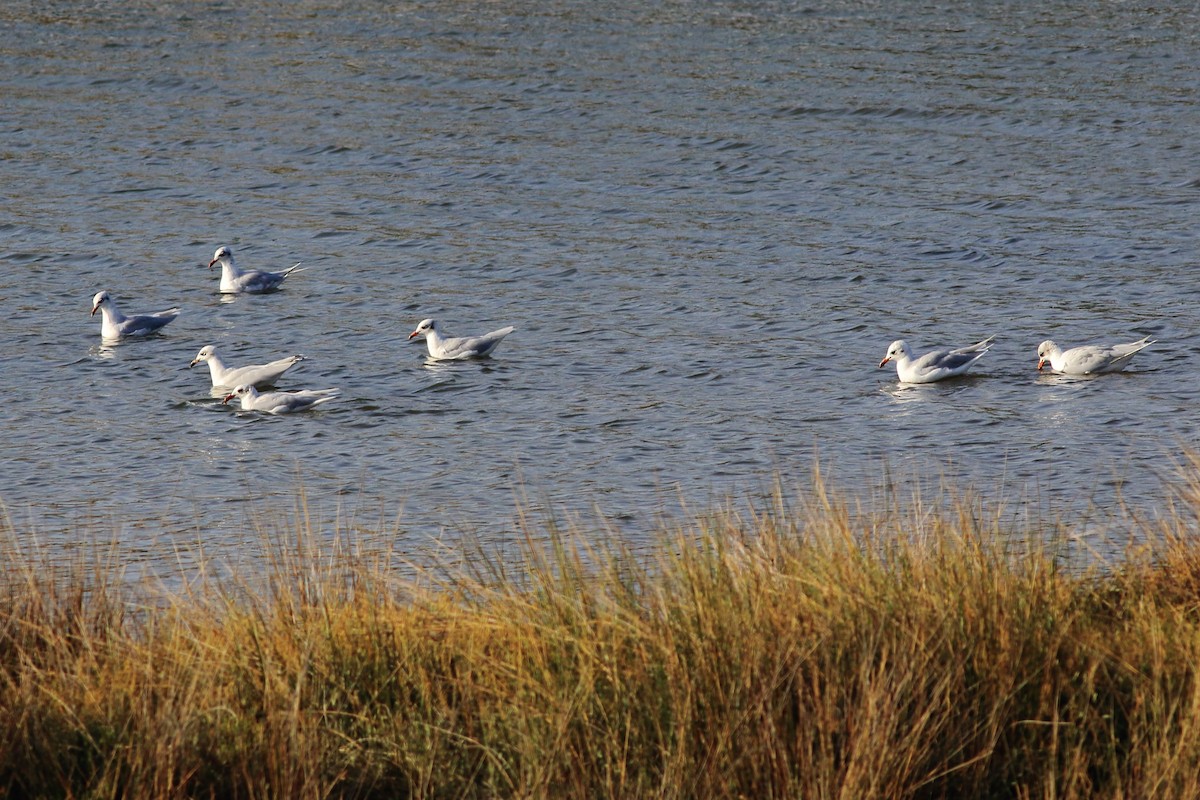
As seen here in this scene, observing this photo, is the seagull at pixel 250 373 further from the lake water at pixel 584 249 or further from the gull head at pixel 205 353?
the lake water at pixel 584 249

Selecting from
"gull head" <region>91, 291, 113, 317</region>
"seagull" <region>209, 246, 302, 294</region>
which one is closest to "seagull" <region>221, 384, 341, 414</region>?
"gull head" <region>91, 291, 113, 317</region>

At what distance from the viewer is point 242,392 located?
1561 cm

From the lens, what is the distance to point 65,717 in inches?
253

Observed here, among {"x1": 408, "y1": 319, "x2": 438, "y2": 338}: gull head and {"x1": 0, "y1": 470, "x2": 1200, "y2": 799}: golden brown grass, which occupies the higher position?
{"x1": 0, "y1": 470, "x2": 1200, "y2": 799}: golden brown grass

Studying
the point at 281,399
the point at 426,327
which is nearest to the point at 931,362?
the point at 426,327

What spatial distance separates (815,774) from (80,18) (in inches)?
1317

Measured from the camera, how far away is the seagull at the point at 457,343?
16641 millimetres

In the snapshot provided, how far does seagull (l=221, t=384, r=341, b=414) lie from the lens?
15234mm

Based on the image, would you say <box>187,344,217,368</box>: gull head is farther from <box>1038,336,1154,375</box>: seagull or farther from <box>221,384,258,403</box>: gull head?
<box>1038,336,1154,375</box>: seagull

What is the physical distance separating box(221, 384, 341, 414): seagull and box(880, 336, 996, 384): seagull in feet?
17.6

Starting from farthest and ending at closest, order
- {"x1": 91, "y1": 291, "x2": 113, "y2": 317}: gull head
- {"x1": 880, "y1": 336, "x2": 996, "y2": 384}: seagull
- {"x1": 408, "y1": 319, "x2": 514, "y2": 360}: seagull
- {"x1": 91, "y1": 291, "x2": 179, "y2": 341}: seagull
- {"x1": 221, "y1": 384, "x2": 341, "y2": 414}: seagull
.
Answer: {"x1": 91, "y1": 291, "x2": 113, "y2": 317}: gull head, {"x1": 91, "y1": 291, "x2": 179, "y2": 341}: seagull, {"x1": 408, "y1": 319, "x2": 514, "y2": 360}: seagull, {"x1": 880, "y1": 336, "x2": 996, "y2": 384}: seagull, {"x1": 221, "y1": 384, "x2": 341, "y2": 414}: seagull

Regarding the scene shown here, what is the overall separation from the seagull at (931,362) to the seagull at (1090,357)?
0.67 meters

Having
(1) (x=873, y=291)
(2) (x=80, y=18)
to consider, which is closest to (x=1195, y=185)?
(1) (x=873, y=291)

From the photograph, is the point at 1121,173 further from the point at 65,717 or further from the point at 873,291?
the point at 65,717
